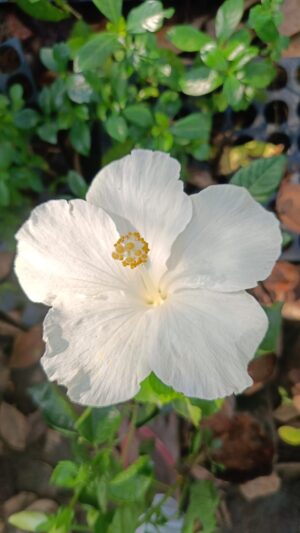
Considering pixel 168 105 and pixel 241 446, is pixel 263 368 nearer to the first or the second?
pixel 241 446

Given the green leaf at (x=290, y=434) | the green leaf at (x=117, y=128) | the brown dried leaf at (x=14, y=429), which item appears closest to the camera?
the green leaf at (x=117, y=128)

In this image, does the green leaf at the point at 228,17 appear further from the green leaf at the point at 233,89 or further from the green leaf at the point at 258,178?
the green leaf at the point at 258,178

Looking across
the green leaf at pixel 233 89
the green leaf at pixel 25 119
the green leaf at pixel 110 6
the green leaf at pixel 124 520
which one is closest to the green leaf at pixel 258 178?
the green leaf at pixel 233 89

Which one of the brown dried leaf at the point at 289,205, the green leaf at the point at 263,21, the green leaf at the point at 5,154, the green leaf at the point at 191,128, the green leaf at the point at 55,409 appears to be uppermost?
the green leaf at the point at 263,21

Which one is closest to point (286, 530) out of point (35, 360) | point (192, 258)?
point (35, 360)

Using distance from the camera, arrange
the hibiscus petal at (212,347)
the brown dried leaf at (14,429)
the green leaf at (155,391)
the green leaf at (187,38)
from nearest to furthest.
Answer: the hibiscus petal at (212,347) < the green leaf at (155,391) < the green leaf at (187,38) < the brown dried leaf at (14,429)

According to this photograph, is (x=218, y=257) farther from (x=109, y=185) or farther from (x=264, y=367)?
(x=264, y=367)
